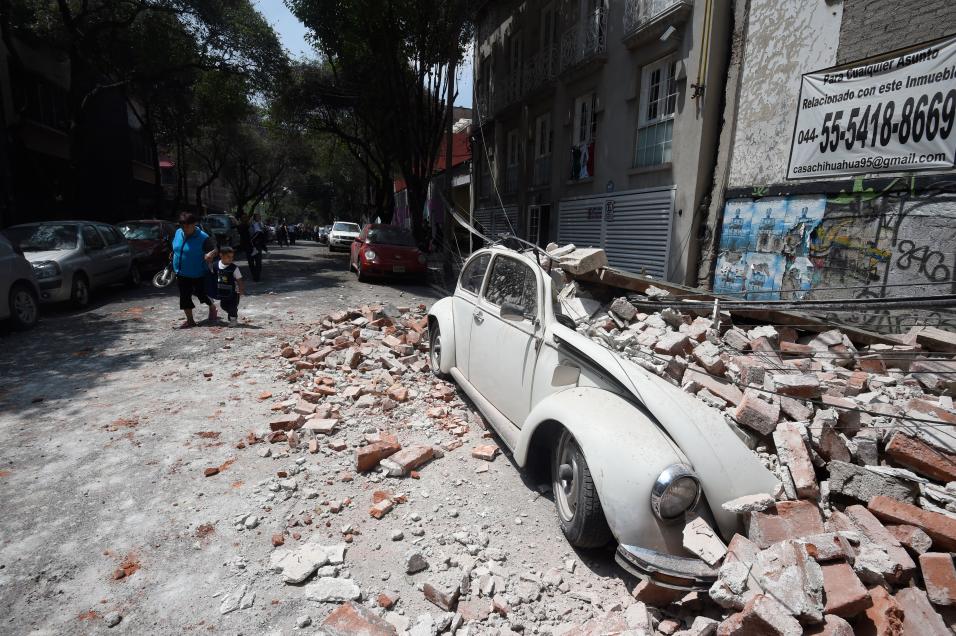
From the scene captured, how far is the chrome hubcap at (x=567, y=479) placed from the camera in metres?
2.92

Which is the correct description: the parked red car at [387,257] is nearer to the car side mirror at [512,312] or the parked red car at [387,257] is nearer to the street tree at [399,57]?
the street tree at [399,57]

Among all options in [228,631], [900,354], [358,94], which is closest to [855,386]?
[900,354]

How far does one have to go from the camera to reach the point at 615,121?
41.4ft

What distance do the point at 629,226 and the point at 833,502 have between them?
10.1 m

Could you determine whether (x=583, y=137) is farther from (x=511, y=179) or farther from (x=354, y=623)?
(x=354, y=623)

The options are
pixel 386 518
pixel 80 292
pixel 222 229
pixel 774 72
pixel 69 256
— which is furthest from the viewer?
pixel 222 229

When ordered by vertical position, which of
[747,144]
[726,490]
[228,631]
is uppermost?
[747,144]

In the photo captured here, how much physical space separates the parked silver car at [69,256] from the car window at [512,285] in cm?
869

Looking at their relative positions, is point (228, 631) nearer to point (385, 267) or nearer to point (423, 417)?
point (423, 417)

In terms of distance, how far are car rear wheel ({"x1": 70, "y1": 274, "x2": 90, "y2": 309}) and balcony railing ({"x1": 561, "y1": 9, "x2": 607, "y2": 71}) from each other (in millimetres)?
12727

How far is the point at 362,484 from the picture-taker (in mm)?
3688

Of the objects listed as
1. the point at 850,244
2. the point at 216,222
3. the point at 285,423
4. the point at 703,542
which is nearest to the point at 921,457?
the point at 703,542

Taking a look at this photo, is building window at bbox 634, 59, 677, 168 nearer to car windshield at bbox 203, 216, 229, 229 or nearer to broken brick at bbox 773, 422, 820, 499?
broken brick at bbox 773, 422, 820, 499

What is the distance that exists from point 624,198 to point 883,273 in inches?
244
